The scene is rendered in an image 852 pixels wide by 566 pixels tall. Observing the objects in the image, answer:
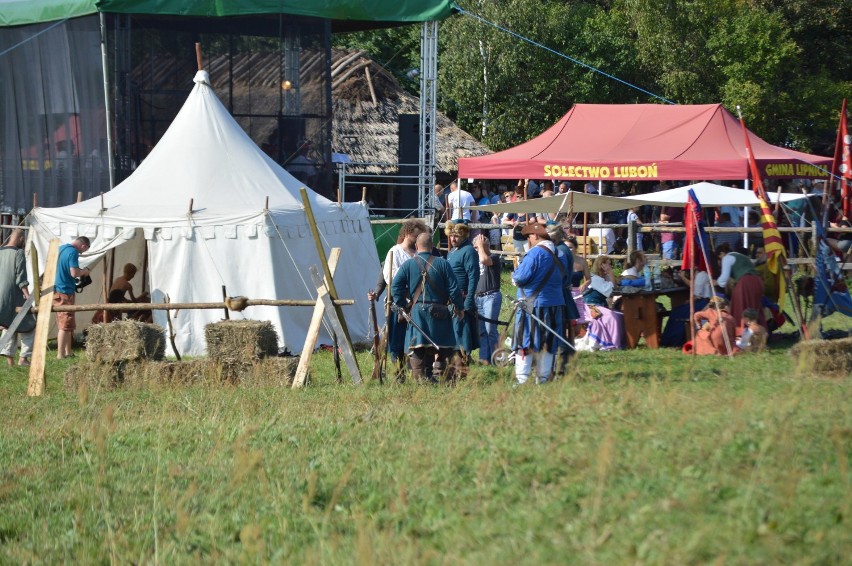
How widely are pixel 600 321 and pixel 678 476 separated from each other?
889 cm

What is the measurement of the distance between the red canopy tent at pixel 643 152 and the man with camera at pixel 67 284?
34.2 ft

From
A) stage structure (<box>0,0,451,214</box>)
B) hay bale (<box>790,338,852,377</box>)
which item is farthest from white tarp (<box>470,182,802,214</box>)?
hay bale (<box>790,338,852,377</box>)

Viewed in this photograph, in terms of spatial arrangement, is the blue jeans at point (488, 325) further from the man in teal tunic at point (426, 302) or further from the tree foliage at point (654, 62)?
the tree foliage at point (654, 62)

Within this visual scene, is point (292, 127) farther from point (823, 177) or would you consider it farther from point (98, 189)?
point (823, 177)

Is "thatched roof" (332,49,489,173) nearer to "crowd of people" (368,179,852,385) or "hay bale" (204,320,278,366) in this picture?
"crowd of people" (368,179,852,385)

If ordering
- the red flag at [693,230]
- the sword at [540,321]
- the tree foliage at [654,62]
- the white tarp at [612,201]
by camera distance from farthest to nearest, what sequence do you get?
the tree foliage at [654,62] → the white tarp at [612,201] → the red flag at [693,230] → the sword at [540,321]

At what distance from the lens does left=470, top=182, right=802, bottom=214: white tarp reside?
53.0 ft

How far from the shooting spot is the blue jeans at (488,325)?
12.4 metres

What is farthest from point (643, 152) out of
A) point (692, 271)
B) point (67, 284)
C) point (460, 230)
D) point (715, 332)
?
point (67, 284)

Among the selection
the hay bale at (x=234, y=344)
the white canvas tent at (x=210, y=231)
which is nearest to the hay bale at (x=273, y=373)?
the hay bale at (x=234, y=344)

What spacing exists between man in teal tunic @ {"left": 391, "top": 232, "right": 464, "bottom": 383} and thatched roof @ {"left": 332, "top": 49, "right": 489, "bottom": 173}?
21.4m

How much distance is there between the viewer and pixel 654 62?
Result: 3462 centimetres

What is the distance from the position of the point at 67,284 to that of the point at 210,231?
1.90 m

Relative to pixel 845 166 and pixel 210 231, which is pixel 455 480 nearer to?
pixel 210 231
